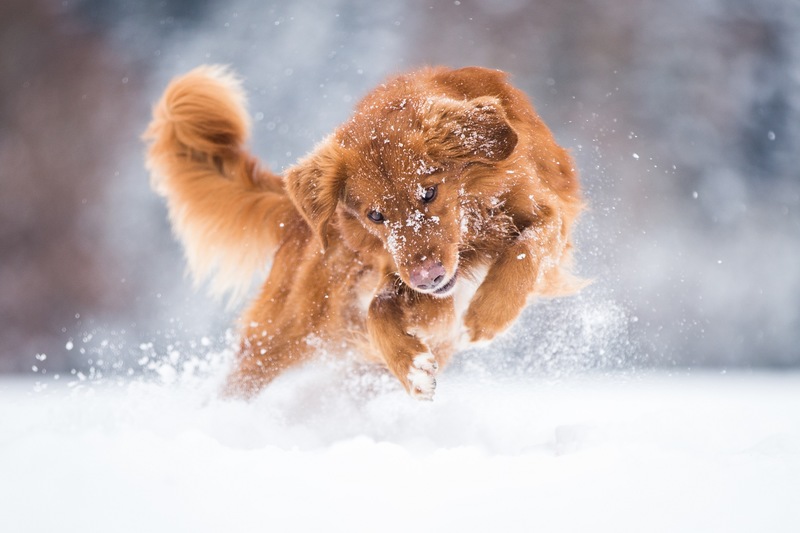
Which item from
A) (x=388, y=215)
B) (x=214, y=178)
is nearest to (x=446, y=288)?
(x=388, y=215)

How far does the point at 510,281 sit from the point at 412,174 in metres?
0.46

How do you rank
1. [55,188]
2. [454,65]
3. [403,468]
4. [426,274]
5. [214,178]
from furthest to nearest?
1. [55,188]
2. [454,65]
3. [214,178]
4. [426,274]
5. [403,468]

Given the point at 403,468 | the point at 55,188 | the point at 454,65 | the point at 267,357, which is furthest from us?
the point at 55,188

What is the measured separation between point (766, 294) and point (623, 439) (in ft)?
8.78

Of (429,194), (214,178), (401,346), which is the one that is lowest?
(401,346)

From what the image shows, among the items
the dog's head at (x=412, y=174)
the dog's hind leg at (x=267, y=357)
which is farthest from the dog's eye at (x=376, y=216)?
the dog's hind leg at (x=267, y=357)

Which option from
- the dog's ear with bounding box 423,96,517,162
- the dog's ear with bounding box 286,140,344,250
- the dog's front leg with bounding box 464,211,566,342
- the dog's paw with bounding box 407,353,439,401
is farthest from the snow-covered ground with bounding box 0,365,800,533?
the dog's ear with bounding box 423,96,517,162

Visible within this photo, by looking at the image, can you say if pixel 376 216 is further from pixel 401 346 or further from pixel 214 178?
pixel 214 178

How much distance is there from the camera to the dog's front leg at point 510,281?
2.02 m

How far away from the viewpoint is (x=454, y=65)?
3137mm

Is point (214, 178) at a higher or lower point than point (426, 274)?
higher

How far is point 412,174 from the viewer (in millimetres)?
1918

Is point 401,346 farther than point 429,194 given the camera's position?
Yes

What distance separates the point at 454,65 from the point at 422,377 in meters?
1.72
